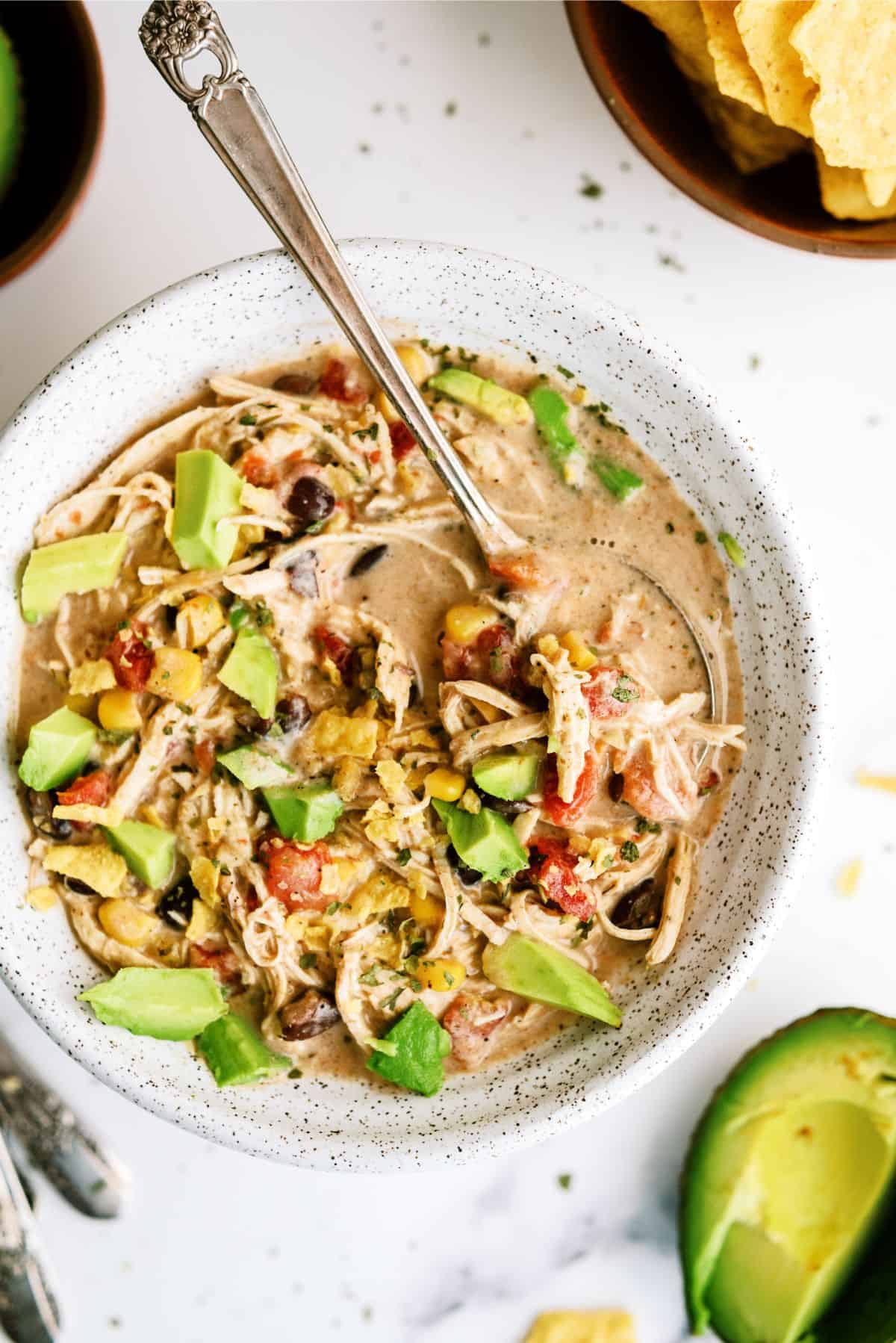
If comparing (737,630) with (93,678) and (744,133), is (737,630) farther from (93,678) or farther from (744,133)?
(93,678)

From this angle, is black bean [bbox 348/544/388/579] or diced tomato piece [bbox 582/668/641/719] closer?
diced tomato piece [bbox 582/668/641/719]

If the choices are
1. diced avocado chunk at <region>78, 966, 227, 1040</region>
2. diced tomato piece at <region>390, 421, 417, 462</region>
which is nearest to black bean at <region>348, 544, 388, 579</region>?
diced tomato piece at <region>390, 421, 417, 462</region>

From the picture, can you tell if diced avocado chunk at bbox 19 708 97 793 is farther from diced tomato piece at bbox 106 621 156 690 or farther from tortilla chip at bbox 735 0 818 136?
tortilla chip at bbox 735 0 818 136

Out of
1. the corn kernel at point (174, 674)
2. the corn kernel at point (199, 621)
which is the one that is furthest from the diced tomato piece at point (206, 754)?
the corn kernel at point (199, 621)

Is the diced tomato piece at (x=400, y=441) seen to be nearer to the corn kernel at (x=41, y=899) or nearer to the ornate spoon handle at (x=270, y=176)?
the ornate spoon handle at (x=270, y=176)

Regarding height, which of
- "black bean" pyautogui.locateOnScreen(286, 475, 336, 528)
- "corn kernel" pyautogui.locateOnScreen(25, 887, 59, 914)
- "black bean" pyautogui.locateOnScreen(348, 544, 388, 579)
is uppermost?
"black bean" pyautogui.locateOnScreen(286, 475, 336, 528)
